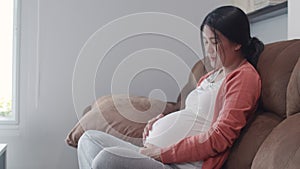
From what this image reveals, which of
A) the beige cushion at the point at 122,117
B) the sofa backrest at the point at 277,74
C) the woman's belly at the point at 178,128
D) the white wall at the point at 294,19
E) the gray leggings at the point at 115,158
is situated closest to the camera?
the gray leggings at the point at 115,158

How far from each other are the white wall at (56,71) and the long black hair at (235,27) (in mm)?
1219

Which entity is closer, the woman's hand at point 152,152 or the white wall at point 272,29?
the woman's hand at point 152,152

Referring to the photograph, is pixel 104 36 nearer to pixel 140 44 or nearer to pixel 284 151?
pixel 140 44

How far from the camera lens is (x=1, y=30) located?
8.76ft

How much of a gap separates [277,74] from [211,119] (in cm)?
27

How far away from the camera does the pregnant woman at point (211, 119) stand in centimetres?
128

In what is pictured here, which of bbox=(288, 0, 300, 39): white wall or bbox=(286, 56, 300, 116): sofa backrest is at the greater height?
bbox=(288, 0, 300, 39): white wall

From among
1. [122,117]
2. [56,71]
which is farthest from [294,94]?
[56,71]

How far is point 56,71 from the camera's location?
2652 millimetres

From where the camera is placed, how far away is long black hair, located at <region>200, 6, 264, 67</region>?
1.39 meters

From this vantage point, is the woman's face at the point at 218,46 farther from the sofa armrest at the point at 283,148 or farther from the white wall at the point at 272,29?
the white wall at the point at 272,29

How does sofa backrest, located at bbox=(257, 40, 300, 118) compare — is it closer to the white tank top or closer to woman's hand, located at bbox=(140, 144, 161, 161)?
the white tank top

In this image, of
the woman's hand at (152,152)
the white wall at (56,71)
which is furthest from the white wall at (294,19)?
the white wall at (56,71)

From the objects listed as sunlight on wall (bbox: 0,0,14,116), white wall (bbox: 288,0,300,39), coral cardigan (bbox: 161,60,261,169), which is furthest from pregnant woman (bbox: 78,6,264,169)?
sunlight on wall (bbox: 0,0,14,116)
